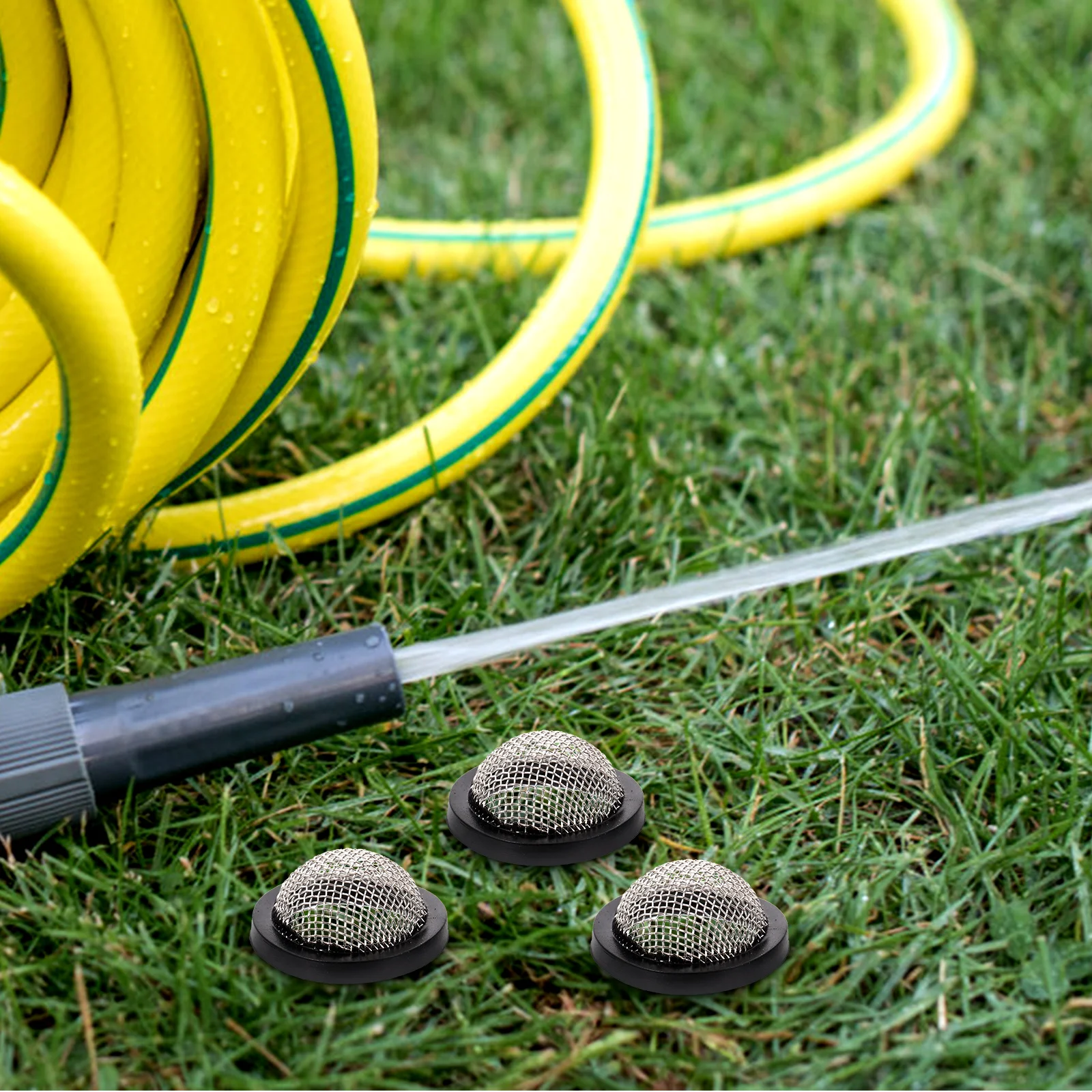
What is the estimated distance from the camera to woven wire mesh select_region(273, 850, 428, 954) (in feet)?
4.75

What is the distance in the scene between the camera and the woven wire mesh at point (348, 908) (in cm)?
145

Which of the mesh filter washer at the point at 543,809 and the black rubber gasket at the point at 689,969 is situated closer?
the black rubber gasket at the point at 689,969

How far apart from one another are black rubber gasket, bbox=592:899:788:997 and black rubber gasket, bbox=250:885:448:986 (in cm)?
17

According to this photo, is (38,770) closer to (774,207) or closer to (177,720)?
(177,720)

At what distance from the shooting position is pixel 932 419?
7.69ft

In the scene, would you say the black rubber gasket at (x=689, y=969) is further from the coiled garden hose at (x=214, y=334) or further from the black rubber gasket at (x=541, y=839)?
the coiled garden hose at (x=214, y=334)

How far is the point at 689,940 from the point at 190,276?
996 millimetres

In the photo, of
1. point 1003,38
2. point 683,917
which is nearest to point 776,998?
point 683,917

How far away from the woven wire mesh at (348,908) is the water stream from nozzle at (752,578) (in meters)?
0.24

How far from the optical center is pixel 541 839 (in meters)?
1.60

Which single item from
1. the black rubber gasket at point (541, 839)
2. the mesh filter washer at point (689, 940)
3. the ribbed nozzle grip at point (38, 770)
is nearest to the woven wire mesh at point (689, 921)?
the mesh filter washer at point (689, 940)

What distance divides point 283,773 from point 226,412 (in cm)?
48

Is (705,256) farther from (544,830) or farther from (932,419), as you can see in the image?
(544,830)

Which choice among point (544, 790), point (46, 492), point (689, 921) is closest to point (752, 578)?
point (544, 790)
